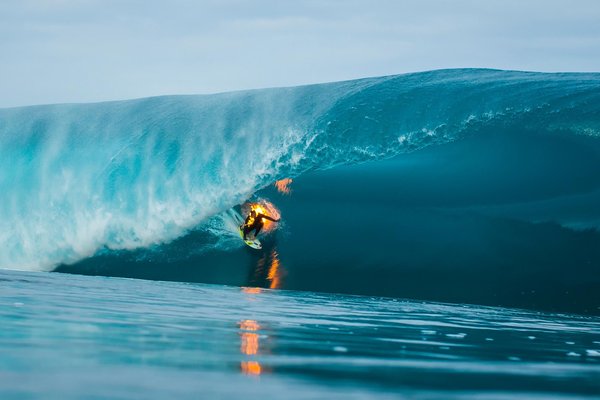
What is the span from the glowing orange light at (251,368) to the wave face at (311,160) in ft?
28.9

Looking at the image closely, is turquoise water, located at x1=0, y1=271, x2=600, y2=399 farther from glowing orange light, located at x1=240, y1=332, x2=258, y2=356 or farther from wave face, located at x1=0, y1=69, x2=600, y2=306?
wave face, located at x1=0, y1=69, x2=600, y2=306

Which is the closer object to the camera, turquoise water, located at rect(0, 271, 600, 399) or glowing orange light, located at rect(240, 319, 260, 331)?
turquoise water, located at rect(0, 271, 600, 399)

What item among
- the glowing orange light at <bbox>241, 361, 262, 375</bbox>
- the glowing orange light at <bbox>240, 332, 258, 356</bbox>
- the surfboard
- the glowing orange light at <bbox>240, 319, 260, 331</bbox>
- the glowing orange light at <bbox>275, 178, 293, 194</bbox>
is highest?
the glowing orange light at <bbox>275, 178, 293, 194</bbox>

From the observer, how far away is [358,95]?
17344 millimetres

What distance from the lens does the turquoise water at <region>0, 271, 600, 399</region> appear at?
3.84 meters

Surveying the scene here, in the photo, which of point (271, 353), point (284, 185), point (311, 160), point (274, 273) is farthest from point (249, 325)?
point (311, 160)

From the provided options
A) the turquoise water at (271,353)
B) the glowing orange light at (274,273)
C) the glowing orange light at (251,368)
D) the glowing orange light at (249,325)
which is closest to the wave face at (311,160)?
the glowing orange light at (274,273)

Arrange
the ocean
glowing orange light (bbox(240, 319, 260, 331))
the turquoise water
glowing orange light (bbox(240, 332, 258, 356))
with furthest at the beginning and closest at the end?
1. glowing orange light (bbox(240, 319, 260, 331))
2. glowing orange light (bbox(240, 332, 258, 356))
3. the ocean
4. the turquoise water

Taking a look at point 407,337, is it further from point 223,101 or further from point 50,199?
point 223,101

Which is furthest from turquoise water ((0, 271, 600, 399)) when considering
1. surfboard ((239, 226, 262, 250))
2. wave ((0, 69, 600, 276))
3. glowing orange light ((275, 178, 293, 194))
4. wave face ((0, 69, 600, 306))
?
wave ((0, 69, 600, 276))

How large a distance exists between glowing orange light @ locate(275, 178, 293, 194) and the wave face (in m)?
0.13

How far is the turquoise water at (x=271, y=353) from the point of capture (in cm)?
384

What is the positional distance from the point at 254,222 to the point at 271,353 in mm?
9557

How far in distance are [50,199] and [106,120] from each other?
307cm
